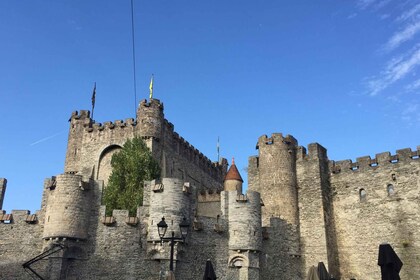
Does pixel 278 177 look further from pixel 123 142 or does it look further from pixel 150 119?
pixel 123 142

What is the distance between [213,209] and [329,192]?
10.0 m

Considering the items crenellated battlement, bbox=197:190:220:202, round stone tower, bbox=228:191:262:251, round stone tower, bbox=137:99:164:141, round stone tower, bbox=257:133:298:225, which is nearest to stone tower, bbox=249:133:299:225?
round stone tower, bbox=257:133:298:225

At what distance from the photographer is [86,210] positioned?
2758 cm

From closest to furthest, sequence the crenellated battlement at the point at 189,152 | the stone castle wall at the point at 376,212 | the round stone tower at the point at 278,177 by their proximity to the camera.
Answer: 1. the stone castle wall at the point at 376,212
2. the round stone tower at the point at 278,177
3. the crenellated battlement at the point at 189,152

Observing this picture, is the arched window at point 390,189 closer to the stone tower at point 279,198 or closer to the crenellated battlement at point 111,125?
the stone tower at point 279,198

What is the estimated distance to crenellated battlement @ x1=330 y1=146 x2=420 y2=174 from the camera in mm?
35688

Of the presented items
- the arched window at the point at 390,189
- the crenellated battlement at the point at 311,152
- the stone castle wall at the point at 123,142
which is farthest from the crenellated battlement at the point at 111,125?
the arched window at the point at 390,189

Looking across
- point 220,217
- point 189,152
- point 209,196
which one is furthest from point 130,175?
point 189,152

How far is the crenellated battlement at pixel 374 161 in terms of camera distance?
117ft

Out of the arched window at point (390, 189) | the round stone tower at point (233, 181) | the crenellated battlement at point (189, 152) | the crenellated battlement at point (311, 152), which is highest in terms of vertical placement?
the crenellated battlement at point (189, 152)

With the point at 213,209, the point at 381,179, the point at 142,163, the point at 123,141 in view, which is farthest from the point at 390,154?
the point at 123,141

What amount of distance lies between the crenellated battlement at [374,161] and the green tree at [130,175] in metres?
14.6

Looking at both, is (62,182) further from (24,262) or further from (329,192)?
(329,192)

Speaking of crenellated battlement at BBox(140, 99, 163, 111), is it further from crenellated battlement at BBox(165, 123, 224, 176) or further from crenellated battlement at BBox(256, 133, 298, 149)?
crenellated battlement at BBox(256, 133, 298, 149)
